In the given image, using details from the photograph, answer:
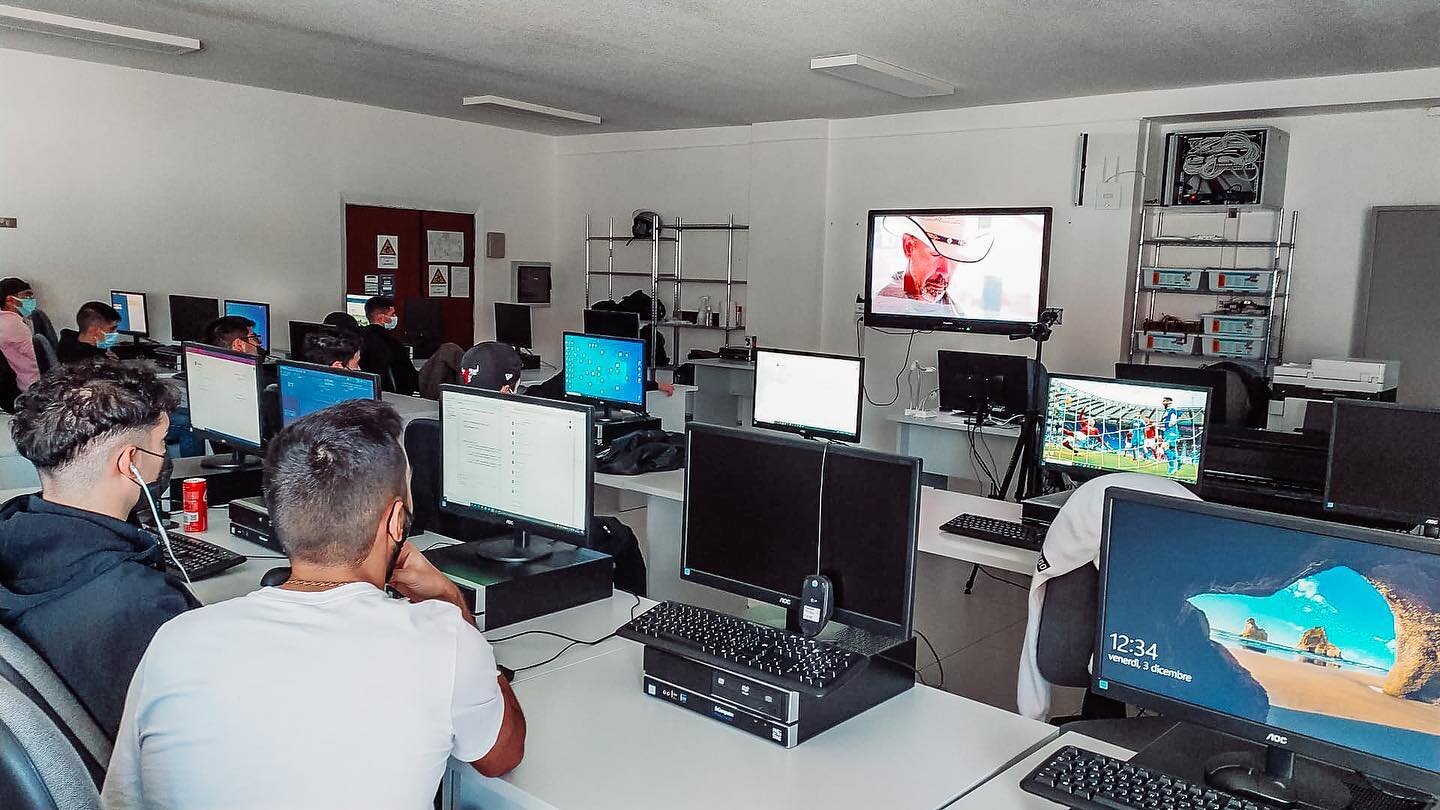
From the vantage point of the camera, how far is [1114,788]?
1.45m

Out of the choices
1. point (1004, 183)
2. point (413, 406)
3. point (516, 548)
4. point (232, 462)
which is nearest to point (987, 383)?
point (1004, 183)

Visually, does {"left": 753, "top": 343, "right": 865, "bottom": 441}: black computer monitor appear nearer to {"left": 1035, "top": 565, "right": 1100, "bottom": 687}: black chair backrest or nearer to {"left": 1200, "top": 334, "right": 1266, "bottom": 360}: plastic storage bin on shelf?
{"left": 1035, "top": 565, "right": 1100, "bottom": 687}: black chair backrest

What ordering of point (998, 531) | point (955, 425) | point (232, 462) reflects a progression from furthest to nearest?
1. point (955, 425)
2. point (232, 462)
3. point (998, 531)

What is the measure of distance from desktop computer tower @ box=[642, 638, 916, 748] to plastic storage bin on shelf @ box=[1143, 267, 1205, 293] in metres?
5.51

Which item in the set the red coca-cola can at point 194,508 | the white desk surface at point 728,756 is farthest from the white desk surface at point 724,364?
the white desk surface at point 728,756

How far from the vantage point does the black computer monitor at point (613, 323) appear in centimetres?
718

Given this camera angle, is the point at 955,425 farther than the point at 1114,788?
Yes

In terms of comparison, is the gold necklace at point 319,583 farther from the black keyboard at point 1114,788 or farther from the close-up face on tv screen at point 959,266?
the close-up face on tv screen at point 959,266

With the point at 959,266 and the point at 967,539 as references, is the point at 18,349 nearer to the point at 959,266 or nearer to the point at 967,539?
the point at 967,539

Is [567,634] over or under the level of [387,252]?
under

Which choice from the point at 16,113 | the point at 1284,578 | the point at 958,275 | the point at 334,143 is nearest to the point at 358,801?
the point at 1284,578

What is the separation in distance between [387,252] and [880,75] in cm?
470

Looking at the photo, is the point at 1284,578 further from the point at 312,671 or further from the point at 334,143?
the point at 334,143

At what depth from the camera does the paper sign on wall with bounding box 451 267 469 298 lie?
9.29m
